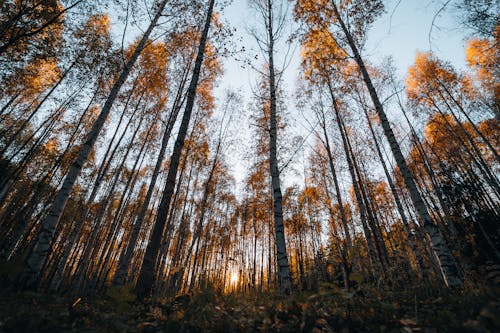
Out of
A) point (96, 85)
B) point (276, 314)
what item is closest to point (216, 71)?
point (96, 85)

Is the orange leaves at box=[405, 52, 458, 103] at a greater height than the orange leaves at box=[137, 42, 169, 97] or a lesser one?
greater

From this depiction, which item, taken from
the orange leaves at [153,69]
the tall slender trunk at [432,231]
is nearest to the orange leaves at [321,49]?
the tall slender trunk at [432,231]

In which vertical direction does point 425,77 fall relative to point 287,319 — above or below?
above

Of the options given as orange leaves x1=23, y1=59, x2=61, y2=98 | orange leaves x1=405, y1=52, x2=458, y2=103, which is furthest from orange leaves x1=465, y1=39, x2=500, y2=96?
orange leaves x1=23, y1=59, x2=61, y2=98

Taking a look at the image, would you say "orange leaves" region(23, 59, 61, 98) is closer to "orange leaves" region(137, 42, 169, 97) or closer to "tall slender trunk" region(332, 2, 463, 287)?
"orange leaves" region(137, 42, 169, 97)

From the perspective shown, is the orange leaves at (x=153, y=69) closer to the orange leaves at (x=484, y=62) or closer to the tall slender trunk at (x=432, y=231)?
the tall slender trunk at (x=432, y=231)

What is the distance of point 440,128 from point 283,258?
16.5m

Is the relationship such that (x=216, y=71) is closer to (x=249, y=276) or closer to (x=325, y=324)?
(x=325, y=324)

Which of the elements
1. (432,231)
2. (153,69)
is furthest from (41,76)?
(432,231)

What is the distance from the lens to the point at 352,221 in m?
17.8

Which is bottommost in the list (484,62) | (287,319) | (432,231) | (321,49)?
(287,319)

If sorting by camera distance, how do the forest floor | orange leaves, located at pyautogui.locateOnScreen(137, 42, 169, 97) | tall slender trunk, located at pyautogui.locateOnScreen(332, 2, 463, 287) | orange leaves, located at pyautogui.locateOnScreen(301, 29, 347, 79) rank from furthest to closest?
1. orange leaves, located at pyautogui.locateOnScreen(137, 42, 169, 97)
2. orange leaves, located at pyautogui.locateOnScreen(301, 29, 347, 79)
3. tall slender trunk, located at pyautogui.locateOnScreen(332, 2, 463, 287)
4. the forest floor

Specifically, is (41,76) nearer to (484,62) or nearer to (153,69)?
(153,69)

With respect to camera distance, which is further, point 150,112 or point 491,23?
point 150,112
